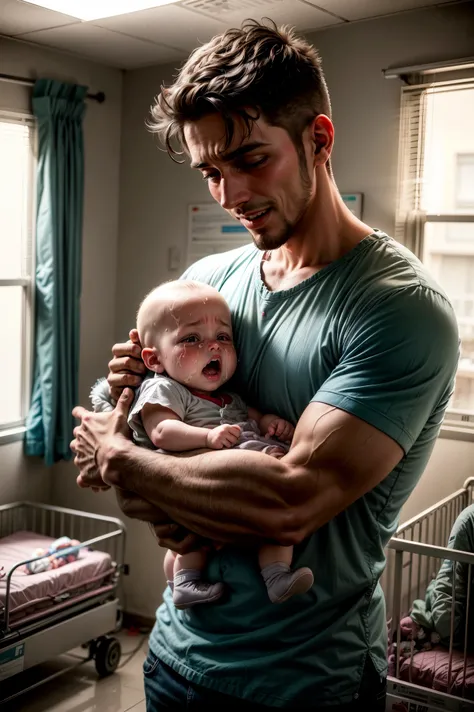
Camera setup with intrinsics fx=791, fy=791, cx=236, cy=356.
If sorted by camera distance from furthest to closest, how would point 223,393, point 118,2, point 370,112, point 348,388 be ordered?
1. point 370,112
2. point 118,2
3. point 223,393
4. point 348,388

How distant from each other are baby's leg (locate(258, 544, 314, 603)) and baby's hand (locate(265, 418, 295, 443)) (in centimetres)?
19

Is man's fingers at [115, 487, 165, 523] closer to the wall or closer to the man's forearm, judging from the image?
the man's forearm

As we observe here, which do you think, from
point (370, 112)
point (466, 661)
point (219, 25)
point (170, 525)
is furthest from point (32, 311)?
point (170, 525)

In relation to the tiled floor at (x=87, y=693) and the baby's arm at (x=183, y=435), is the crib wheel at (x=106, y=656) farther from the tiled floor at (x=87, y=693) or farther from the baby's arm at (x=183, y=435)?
the baby's arm at (x=183, y=435)

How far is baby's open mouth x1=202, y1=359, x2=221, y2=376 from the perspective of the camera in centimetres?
149

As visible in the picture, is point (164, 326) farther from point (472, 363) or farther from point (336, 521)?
point (472, 363)

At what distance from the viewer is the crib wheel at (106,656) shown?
3717 millimetres

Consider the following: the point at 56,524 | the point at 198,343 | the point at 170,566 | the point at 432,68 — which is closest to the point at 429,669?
the point at 170,566

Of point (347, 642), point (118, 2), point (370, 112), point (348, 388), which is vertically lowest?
point (347, 642)

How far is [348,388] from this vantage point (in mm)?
1180

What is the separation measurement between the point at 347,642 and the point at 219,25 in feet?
9.58

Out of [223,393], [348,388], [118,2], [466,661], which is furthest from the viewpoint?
[118,2]

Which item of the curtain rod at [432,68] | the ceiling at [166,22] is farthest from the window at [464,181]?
the ceiling at [166,22]


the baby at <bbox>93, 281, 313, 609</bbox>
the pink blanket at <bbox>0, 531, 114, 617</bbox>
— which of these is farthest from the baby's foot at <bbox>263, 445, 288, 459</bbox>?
the pink blanket at <bbox>0, 531, 114, 617</bbox>
